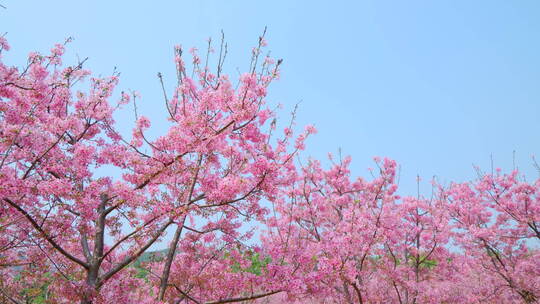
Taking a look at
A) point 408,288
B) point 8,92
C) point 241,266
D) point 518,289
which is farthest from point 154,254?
point 518,289

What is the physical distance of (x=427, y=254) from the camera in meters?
13.6

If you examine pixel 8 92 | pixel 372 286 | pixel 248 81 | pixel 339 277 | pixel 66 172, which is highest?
pixel 248 81

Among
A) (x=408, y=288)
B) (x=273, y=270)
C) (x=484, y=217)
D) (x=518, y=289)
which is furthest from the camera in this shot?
(x=484, y=217)

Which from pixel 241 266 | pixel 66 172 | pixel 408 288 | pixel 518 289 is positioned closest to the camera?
pixel 66 172

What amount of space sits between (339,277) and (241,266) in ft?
8.83

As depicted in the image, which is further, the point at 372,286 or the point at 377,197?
the point at 377,197

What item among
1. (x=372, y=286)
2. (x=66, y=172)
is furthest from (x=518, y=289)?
→ (x=66, y=172)

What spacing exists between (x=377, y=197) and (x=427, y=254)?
119 inches

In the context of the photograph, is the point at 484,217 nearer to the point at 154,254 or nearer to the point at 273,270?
the point at 273,270

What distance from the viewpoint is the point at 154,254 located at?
33.5 feet

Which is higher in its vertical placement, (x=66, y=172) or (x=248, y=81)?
(x=248, y=81)

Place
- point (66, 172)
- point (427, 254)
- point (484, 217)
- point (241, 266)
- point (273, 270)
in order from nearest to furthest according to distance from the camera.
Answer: point (66, 172)
point (273, 270)
point (241, 266)
point (427, 254)
point (484, 217)

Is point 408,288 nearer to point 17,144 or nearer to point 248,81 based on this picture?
point 248,81

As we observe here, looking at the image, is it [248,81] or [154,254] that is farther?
[154,254]
